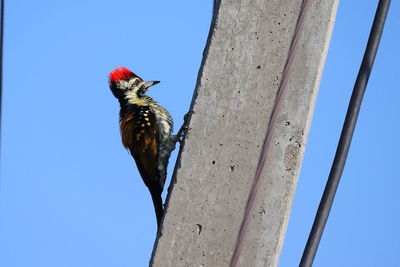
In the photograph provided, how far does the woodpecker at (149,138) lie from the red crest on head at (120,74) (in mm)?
331

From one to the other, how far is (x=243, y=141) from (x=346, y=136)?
1.63 feet

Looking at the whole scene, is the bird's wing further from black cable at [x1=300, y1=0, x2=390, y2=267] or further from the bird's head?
black cable at [x1=300, y1=0, x2=390, y2=267]

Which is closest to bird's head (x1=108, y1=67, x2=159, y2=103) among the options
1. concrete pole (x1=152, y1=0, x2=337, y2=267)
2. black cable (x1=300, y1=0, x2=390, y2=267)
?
concrete pole (x1=152, y1=0, x2=337, y2=267)

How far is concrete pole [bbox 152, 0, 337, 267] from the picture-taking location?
3055mm

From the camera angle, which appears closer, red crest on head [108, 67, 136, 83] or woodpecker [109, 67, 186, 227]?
woodpecker [109, 67, 186, 227]

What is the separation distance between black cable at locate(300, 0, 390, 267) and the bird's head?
2810 millimetres

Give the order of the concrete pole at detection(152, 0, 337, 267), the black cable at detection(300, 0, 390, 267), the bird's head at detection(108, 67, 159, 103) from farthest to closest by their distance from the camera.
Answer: the bird's head at detection(108, 67, 159, 103) < the concrete pole at detection(152, 0, 337, 267) < the black cable at detection(300, 0, 390, 267)

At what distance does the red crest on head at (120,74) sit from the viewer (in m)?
5.70

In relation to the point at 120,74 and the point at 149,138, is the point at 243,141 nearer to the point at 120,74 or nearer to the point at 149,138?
the point at 149,138

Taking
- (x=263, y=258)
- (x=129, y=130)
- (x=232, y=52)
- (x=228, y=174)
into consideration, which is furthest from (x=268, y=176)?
(x=129, y=130)

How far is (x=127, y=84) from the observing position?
5.63m

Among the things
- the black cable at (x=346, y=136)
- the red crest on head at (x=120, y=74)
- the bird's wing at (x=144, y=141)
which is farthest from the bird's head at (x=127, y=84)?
the black cable at (x=346, y=136)

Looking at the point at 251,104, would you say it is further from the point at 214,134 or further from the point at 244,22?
the point at 244,22

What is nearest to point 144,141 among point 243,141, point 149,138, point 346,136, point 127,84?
point 149,138
